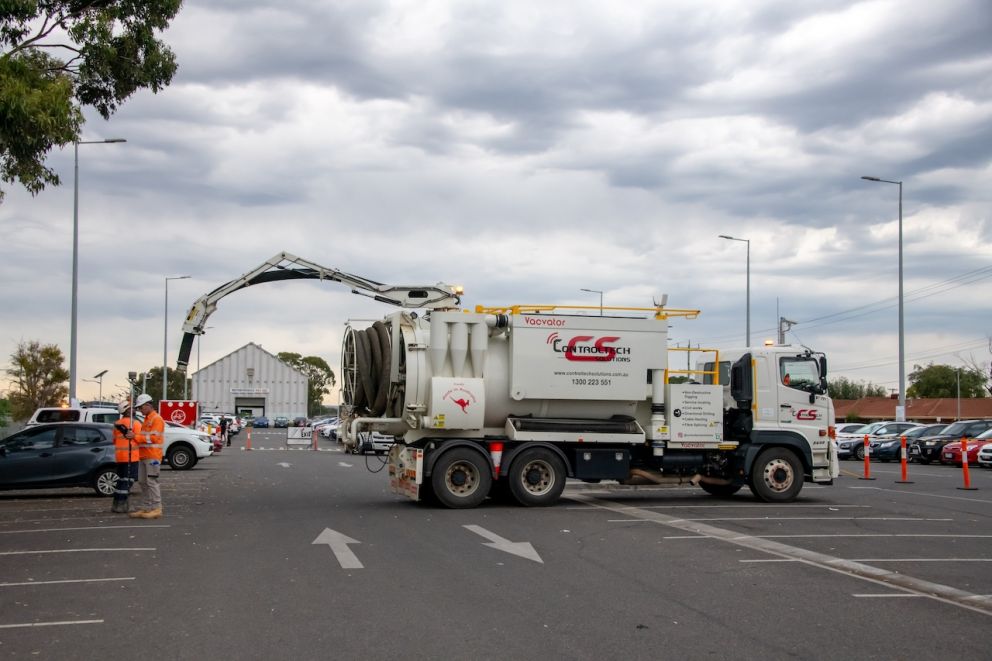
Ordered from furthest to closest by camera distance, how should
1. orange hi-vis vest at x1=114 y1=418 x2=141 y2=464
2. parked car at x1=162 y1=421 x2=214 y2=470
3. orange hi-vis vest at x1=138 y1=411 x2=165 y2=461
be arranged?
parked car at x1=162 y1=421 x2=214 y2=470 < orange hi-vis vest at x1=114 y1=418 x2=141 y2=464 < orange hi-vis vest at x1=138 y1=411 x2=165 y2=461

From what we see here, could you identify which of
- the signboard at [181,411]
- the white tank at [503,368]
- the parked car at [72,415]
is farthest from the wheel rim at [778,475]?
the signboard at [181,411]

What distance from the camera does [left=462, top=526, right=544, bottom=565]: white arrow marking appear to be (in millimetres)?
11391

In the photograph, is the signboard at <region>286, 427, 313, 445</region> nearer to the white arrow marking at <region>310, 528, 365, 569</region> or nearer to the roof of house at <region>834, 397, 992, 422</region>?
the roof of house at <region>834, 397, 992, 422</region>

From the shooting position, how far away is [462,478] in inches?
656

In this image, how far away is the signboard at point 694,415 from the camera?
1777cm

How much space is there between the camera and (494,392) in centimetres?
1678

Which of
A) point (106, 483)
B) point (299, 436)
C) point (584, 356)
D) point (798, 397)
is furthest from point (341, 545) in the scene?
point (299, 436)

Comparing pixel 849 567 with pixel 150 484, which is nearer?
pixel 849 567

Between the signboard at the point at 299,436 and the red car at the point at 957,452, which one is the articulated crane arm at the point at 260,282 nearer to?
the red car at the point at 957,452

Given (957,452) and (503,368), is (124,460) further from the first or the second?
(957,452)

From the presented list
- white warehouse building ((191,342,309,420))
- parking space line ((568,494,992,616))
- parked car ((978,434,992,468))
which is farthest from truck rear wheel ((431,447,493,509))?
white warehouse building ((191,342,309,420))

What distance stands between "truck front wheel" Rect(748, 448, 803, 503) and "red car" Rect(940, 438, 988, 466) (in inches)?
745

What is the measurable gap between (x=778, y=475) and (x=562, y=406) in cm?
450

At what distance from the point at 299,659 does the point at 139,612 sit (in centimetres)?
225
